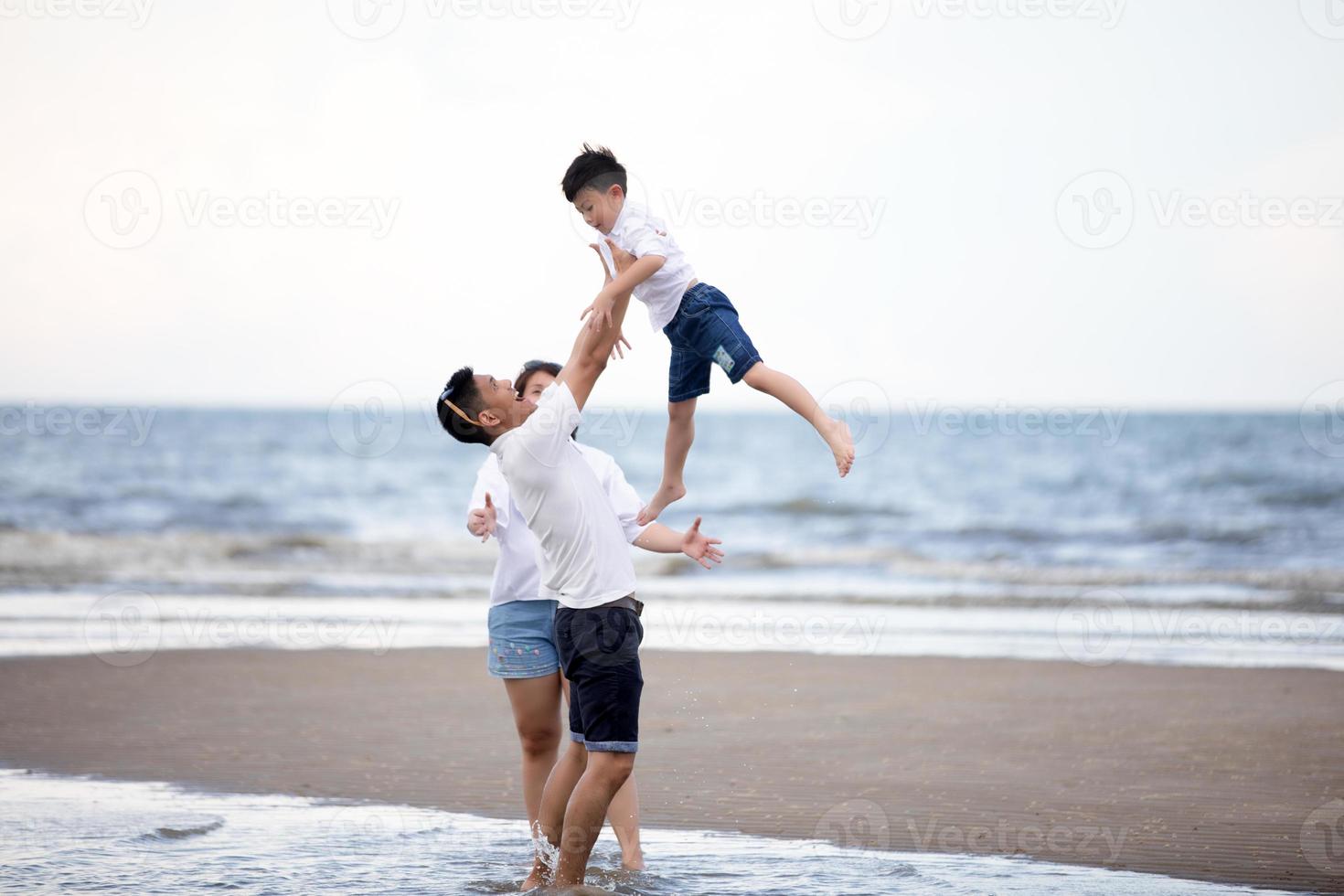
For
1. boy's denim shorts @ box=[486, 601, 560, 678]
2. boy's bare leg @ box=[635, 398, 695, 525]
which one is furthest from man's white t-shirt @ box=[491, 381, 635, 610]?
boy's bare leg @ box=[635, 398, 695, 525]

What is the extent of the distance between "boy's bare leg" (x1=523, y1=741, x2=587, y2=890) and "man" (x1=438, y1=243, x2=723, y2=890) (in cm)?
20

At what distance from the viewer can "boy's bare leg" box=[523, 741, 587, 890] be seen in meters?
4.46

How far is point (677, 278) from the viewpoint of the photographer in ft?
15.9

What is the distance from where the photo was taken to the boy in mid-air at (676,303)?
15.3 ft

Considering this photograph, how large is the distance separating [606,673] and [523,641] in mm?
690

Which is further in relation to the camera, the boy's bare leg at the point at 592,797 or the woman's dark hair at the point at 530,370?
the woman's dark hair at the point at 530,370

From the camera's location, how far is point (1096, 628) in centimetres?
1200
